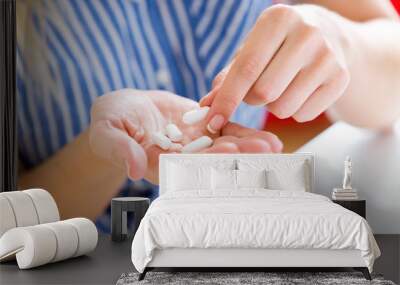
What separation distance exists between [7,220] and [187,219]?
159cm

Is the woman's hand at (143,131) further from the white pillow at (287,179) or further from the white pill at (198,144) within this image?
the white pillow at (287,179)

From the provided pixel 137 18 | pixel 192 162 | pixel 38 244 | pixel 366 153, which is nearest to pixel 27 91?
pixel 137 18

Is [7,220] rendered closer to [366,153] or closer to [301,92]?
[301,92]

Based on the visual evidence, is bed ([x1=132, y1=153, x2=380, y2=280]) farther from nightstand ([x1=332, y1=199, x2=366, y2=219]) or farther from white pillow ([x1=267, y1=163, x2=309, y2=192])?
nightstand ([x1=332, y1=199, x2=366, y2=219])

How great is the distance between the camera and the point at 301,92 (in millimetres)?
6852

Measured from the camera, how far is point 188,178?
6504 mm

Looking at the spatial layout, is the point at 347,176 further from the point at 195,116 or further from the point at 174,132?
the point at 174,132

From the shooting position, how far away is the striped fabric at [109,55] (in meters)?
7.07

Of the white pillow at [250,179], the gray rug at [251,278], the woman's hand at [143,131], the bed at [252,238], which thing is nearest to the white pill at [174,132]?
the woman's hand at [143,131]

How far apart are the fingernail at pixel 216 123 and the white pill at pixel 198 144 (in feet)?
0.38

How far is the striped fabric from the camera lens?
7.07 meters

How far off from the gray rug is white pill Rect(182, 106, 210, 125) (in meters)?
2.29

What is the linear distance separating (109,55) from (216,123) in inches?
53.3

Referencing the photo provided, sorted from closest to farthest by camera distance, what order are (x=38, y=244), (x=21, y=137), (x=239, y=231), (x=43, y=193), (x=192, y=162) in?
(x=239, y=231) < (x=38, y=244) < (x=43, y=193) < (x=192, y=162) < (x=21, y=137)
